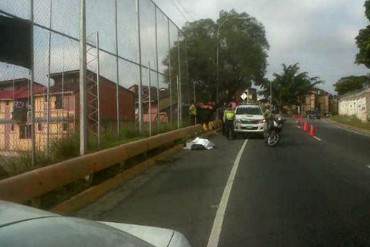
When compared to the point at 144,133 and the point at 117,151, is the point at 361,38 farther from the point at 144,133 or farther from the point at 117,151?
the point at 117,151

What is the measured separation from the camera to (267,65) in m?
61.4

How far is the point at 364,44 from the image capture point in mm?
45969

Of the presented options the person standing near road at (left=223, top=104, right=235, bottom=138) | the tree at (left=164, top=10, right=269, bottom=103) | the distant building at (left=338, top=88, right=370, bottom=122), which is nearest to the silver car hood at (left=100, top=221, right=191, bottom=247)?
the person standing near road at (left=223, top=104, right=235, bottom=138)

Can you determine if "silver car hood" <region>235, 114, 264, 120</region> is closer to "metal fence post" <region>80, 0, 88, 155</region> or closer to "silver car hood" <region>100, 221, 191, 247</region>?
"metal fence post" <region>80, 0, 88, 155</region>

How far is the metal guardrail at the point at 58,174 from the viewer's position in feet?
25.7

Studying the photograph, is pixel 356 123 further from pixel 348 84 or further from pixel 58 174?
pixel 348 84

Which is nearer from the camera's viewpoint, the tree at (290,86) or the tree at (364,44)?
the tree at (364,44)

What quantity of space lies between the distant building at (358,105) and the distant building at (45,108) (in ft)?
158

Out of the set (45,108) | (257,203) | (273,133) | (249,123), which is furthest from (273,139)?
(257,203)

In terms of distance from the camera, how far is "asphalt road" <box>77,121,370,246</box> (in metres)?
7.77

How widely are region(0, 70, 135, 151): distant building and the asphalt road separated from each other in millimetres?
1806

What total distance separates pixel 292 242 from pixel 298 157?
12.1 m

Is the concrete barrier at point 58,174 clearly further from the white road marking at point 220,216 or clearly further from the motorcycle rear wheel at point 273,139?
the motorcycle rear wheel at point 273,139

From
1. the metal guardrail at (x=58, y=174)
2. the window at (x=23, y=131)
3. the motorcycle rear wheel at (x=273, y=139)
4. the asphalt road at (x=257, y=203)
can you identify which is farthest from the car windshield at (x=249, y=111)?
the window at (x=23, y=131)
